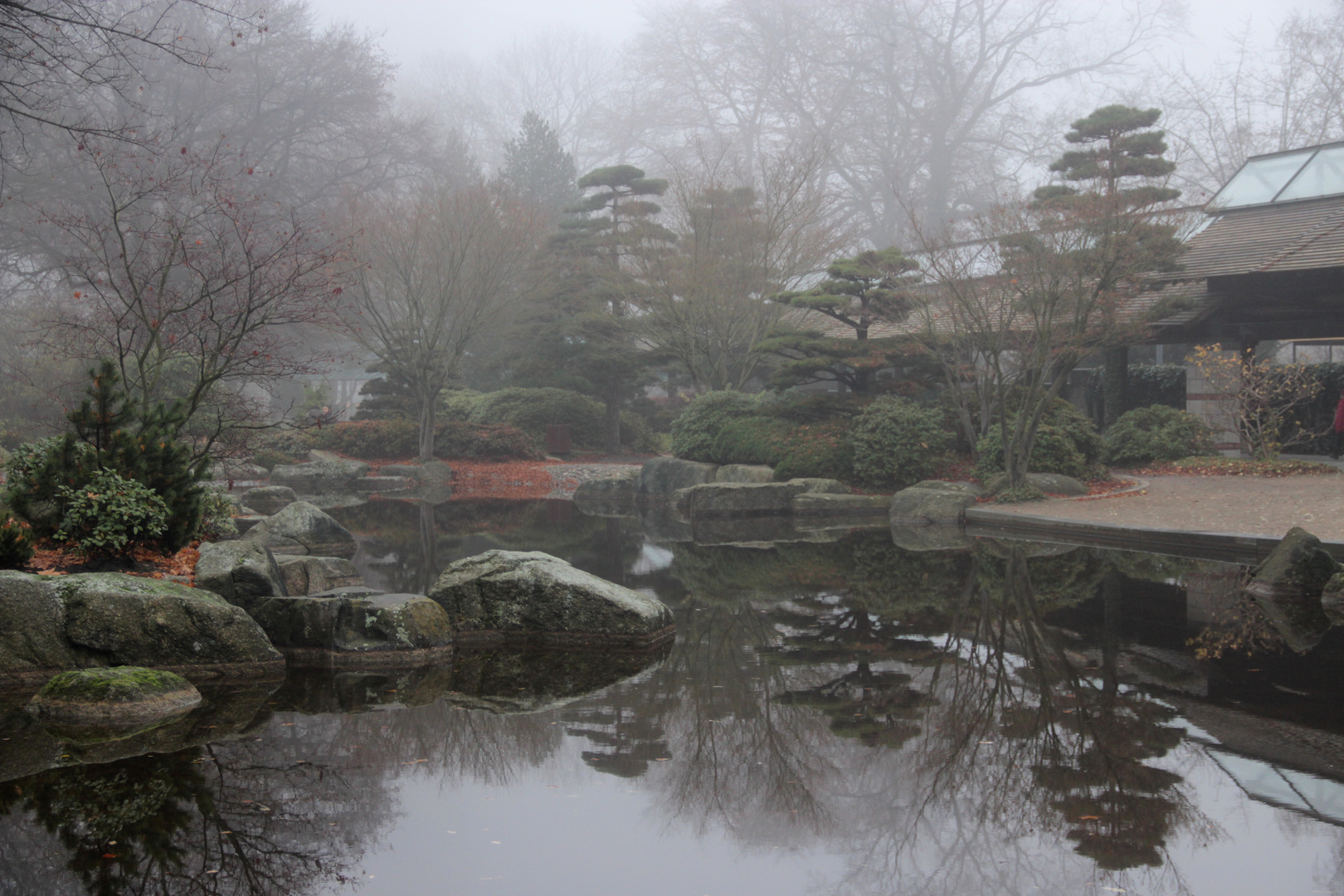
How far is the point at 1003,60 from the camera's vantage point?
43.1 meters

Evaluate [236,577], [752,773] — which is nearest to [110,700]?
[236,577]

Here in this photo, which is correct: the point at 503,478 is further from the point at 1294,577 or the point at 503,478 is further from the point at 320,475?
the point at 1294,577

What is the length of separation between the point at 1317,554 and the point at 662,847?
295 inches

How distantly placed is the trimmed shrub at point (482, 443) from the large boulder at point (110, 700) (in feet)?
69.0

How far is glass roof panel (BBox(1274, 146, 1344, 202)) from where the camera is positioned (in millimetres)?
21203

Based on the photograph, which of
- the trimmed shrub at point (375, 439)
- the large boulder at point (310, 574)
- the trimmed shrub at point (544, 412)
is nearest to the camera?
the large boulder at point (310, 574)

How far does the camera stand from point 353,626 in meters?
7.29

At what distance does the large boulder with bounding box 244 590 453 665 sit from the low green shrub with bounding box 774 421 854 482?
1172 centimetres

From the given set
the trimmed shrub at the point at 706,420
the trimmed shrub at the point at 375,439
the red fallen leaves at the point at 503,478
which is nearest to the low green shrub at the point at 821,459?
the trimmed shrub at the point at 706,420

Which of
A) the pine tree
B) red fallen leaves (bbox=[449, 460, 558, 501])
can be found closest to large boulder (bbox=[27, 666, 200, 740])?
red fallen leaves (bbox=[449, 460, 558, 501])

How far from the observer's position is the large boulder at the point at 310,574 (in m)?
8.80

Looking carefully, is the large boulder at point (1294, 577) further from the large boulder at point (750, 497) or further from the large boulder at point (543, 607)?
the large boulder at point (750, 497)

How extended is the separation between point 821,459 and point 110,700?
14.2 metres

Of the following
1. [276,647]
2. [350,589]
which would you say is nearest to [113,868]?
[276,647]
